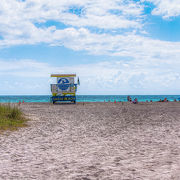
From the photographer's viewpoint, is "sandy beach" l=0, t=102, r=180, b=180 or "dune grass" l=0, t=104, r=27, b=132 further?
"dune grass" l=0, t=104, r=27, b=132

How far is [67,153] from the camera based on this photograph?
7.46 meters

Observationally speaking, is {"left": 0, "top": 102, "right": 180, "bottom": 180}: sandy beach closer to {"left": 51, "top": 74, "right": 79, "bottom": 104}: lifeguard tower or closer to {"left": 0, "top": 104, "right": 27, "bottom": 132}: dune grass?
{"left": 0, "top": 104, "right": 27, "bottom": 132}: dune grass

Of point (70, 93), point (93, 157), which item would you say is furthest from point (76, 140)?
point (70, 93)

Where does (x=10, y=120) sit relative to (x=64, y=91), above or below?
below

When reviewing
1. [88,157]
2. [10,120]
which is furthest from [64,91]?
[88,157]

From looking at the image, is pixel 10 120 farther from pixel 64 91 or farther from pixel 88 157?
pixel 64 91

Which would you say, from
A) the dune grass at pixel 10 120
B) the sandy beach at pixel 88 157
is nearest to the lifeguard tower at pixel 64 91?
the dune grass at pixel 10 120

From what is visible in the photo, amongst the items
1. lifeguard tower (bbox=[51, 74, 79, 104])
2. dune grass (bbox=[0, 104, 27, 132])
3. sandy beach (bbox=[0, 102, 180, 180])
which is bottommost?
sandy beach (bbox=[0, 102, 180, 180])

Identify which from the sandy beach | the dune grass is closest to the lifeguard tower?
the dune grass

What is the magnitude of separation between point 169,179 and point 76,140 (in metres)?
5.29

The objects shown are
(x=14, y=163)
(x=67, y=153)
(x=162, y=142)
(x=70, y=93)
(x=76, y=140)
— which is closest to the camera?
(x=14, y=163)

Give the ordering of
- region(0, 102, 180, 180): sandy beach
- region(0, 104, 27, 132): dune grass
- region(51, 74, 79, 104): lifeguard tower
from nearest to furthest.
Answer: region(0, 102, 180, 180): sandy beach, region(0, 104, 27, 132): dune grass, region(51, 74, 79, 104): lifeguard tower

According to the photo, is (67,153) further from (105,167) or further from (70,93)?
(70,93)

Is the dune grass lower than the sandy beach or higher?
higher
